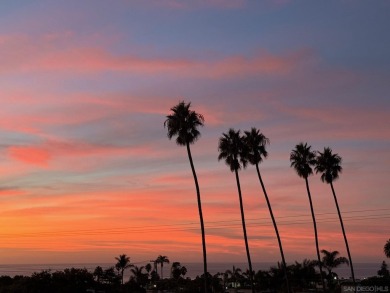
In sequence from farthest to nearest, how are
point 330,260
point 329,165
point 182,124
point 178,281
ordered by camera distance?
point 178,281, point 330,260, point 329,165, point 182,124

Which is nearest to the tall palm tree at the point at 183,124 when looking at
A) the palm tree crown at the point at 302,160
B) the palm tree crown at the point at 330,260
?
the palm tree crown at the point at 302,160

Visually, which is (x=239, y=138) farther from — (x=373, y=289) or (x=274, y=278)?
(x=274, y=278)

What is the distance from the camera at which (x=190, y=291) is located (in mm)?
95812

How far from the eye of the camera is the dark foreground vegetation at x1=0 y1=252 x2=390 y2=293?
242 ft

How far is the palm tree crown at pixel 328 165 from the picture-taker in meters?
78.4

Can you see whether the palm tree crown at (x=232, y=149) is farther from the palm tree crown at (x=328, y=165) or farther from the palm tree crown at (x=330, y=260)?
the palm tree crown at (x=330, y=260)

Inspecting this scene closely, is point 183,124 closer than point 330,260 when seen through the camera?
Yes

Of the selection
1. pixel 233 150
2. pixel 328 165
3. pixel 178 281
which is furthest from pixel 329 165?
pixel 178 281

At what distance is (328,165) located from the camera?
78500 mm

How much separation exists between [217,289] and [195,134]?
6405cm

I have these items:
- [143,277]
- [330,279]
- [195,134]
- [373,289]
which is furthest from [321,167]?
[143,277]

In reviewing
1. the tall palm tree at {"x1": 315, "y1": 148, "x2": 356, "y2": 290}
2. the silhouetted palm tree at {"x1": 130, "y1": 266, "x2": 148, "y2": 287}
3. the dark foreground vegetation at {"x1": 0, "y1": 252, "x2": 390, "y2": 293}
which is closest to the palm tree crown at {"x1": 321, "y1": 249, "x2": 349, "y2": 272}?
the dark foreground vegetation at {"x1": 0, "y1": 252, "x2": 390, "y2": 293}

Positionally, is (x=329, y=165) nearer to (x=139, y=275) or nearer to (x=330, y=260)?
(x=330, y=260)

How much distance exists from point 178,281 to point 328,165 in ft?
219
